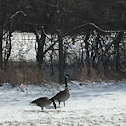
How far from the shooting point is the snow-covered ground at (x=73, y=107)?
573 centimetres

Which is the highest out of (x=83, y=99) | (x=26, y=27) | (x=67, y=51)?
(x=26, y=27)

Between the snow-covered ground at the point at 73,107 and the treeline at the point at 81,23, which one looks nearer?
the snow-covered ground at the point at 73,107

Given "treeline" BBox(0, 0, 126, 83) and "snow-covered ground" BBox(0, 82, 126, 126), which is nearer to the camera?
"snow-covered ground" BBox(0, 82, 126, 126)

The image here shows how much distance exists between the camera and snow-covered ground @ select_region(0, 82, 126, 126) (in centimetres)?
573

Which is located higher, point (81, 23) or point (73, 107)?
point (81, 23)

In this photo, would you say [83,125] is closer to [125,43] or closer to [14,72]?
[14,72]

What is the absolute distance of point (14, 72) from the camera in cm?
1094

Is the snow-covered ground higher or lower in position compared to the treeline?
lower

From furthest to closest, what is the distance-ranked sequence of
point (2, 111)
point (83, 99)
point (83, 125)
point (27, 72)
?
point (27, 72) < point (83, 99) < point (2, 111) < point (83, 125)

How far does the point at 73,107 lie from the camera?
7.32m

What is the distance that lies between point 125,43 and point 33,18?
5.81 metres

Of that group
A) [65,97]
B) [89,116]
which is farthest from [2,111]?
[89,116]

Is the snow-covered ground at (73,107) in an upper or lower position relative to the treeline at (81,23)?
lower

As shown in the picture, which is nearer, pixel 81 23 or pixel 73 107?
pixel 73 107
